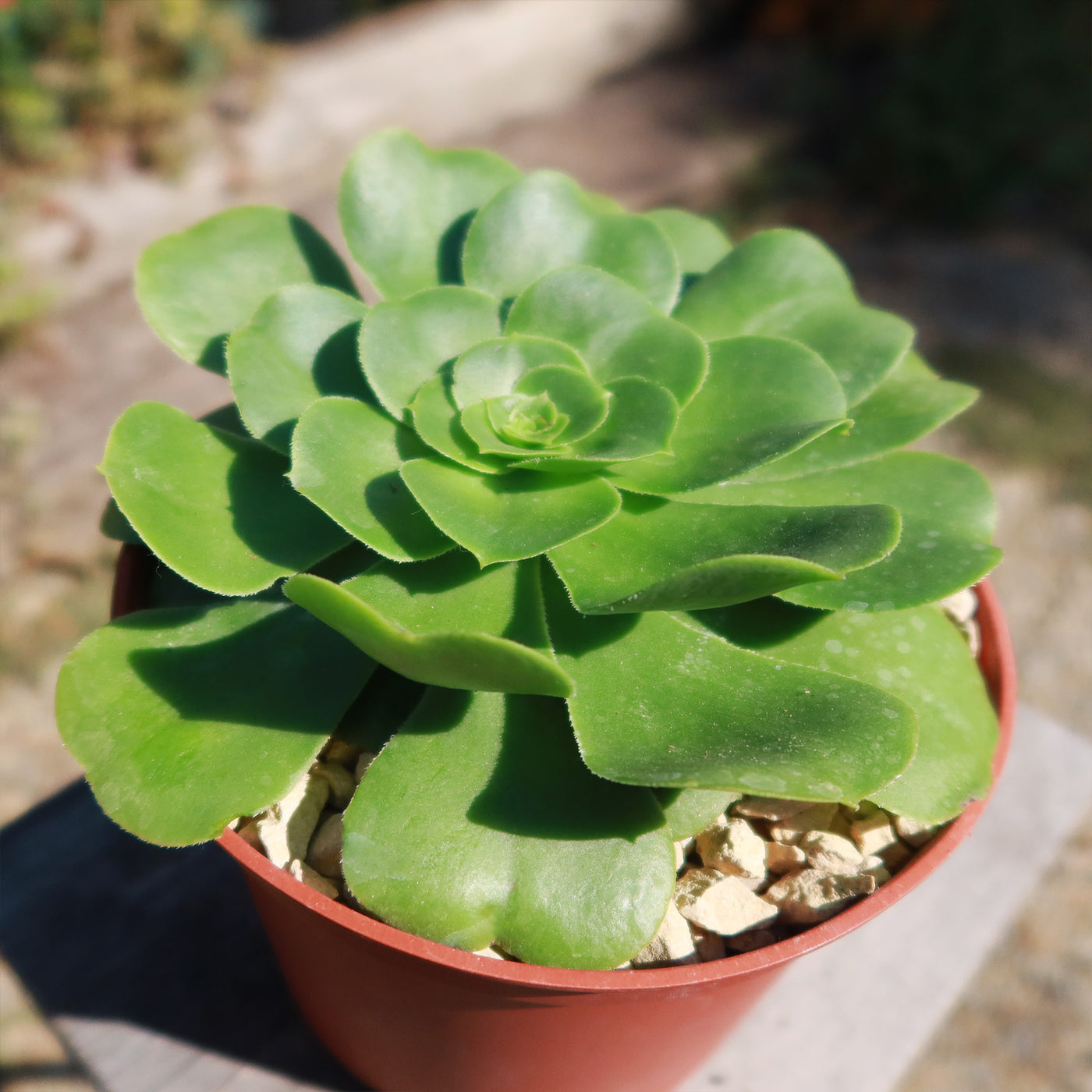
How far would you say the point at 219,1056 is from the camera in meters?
1.01

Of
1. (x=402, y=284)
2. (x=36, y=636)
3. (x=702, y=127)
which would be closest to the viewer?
(x=402, y=284)

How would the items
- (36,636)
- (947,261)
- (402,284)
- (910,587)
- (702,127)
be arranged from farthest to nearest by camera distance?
(702,127)
(947,261)
(36,636)
(402,284)
(910,587)

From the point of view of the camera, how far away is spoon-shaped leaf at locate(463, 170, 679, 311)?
35.3 inches

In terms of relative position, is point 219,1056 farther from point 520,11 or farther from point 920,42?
point 920,42

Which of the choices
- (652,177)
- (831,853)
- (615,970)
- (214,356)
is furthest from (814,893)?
(652,177)

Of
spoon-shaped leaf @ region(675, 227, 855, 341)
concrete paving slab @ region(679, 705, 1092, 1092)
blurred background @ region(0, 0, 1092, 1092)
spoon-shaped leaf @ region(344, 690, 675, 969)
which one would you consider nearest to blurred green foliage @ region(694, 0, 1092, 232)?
blurred background @ region(0, 0, 1092, 1092)

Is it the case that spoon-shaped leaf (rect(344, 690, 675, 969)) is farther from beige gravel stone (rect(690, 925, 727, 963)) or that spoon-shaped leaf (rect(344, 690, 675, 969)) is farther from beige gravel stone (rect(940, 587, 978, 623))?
beige gravel stone (rect(940, 587, 978, 623))

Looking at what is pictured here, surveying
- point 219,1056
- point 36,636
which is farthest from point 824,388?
point 36,636

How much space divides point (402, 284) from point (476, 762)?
43 cm

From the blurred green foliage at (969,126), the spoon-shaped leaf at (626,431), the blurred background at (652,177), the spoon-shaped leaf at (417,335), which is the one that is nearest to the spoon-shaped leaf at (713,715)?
the spoon-shaped leaf at (626,431)

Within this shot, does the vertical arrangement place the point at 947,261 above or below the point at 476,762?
below

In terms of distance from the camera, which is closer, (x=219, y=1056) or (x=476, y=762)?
(x=476, y=762)

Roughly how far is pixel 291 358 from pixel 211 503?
14cm

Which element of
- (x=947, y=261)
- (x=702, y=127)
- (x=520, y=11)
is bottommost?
(x=947, y=261)
